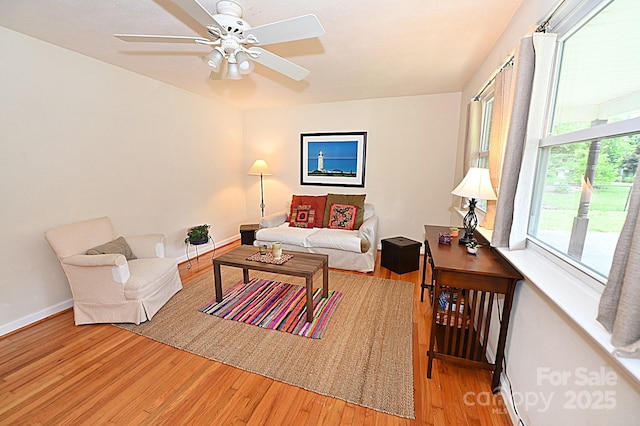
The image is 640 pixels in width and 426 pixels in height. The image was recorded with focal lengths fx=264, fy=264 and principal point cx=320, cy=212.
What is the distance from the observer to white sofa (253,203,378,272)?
3363 mm

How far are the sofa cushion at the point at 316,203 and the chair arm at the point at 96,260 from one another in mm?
2401

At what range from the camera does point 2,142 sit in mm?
2104

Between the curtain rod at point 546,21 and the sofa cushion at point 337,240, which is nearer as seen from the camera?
the curtain rod at point 546,21

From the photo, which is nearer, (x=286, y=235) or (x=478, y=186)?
(x=478, y=186)

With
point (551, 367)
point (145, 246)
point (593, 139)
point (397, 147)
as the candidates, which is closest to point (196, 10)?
point (593, 139)

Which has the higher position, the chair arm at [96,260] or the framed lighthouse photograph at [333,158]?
the framed lighthouse photograph at [333,158]

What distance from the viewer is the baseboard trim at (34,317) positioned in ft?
7.14

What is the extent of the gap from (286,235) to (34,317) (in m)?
2.50

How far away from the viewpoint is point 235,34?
1.59m

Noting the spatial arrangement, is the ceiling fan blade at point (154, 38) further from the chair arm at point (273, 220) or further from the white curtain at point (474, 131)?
the chair arm at point (273, 220)

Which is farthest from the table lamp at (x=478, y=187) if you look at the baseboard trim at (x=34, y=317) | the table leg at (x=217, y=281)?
the baseboard trim at (x=34, y=317)

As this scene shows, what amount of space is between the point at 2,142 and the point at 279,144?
3.22 metres

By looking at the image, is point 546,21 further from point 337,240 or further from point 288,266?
point 337,240

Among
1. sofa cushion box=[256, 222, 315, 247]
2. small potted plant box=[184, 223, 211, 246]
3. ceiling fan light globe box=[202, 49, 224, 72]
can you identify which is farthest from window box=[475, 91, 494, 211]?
small potted plant box=[184, 223, 211, 246]
